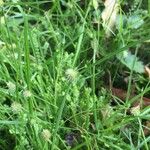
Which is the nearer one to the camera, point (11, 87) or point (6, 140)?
point (11, 87)

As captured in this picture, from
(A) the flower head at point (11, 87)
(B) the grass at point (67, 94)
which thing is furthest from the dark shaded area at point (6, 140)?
(A) the flower head at point (11, 87)

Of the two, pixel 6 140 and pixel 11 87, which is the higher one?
pixel 11 87

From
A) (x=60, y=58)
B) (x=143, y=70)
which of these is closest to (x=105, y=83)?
(x=143, y=70)

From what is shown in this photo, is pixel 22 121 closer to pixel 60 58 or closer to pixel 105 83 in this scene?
pixel 60 58

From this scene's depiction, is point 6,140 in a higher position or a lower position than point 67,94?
lower

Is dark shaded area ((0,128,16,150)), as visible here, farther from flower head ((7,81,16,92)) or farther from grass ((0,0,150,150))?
flower head ((7,81,16,92))

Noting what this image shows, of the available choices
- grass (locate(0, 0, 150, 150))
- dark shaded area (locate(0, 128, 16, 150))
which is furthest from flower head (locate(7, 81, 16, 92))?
dark shaded area (locate(0, 128, 16, 150))

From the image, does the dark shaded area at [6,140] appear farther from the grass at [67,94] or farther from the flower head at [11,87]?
the flower head at [11,87]

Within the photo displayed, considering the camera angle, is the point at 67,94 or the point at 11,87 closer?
the point at 11,87
